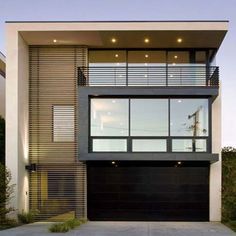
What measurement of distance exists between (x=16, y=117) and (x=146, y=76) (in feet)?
19.1

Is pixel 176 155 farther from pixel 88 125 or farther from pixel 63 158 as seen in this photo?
pixel 63 158

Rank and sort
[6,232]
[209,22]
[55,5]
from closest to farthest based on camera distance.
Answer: [6,232] < [209,22] < [55,5]

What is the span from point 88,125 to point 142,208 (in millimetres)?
4507

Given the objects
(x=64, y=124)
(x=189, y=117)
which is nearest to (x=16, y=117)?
(x=64, y=124)

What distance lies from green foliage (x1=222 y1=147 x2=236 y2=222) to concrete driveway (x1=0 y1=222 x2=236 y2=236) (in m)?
0.81

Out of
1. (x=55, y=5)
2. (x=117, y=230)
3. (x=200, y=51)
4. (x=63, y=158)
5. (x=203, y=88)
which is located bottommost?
(x=117, y=230)

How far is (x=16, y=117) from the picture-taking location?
1747 cm

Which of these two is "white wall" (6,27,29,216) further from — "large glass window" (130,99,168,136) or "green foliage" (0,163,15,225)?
"large glass window" (130,99,168,136)

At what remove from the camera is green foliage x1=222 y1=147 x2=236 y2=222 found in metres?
17.8

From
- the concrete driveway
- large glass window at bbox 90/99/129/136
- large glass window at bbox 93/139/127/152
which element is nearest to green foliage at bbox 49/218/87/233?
the concrete driveway

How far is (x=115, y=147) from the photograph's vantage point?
17703 mm

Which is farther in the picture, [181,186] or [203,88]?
[181,186]

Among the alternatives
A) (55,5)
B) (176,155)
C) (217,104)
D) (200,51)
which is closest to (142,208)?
(176,155)

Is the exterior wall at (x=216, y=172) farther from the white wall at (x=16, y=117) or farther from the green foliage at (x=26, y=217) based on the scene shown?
the white wall at (x=16, y=117)
